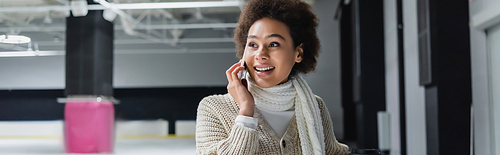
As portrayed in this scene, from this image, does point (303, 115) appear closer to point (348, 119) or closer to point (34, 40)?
point (34, 40)

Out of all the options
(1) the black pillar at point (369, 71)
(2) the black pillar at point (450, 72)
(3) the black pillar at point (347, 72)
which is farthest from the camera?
(3) the black pillar at point (347, 72)

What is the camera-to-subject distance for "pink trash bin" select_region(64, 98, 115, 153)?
7.82 m

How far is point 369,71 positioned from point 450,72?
393 cm

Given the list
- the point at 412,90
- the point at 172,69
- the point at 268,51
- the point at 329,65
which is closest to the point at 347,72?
the point at 329,65

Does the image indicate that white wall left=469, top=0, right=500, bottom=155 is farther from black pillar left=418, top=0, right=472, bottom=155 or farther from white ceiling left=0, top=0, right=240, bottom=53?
white ceiling left=0, top=0, right=240, bottom=53

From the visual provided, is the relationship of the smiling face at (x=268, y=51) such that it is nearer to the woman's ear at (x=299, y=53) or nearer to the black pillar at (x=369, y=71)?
the woman's ear at (x=299, y=53)

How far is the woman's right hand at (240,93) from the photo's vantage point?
4.38 ft

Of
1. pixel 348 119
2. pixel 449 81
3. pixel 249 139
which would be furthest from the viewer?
pixel 348 119

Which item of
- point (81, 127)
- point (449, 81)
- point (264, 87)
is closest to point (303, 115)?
point (264, 87)

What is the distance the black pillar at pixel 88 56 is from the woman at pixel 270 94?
669cm

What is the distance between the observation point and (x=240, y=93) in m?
1.37

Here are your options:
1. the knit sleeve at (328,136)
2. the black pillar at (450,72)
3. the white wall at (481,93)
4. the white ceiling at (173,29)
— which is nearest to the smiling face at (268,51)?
the knit sleeve at (328,136)

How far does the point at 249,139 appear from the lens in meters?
1.29

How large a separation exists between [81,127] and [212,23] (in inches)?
309
